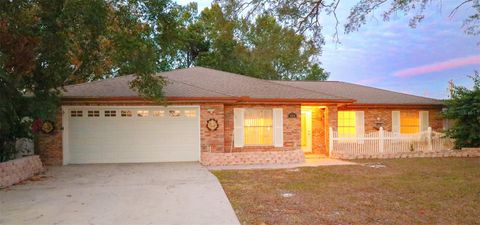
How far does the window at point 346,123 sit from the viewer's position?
58.7ft

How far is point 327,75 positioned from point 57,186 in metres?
38.1

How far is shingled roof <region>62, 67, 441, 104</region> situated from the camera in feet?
46.5

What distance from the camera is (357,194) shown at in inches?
319

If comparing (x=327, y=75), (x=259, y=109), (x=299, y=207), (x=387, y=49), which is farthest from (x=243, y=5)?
(x=327, y=75)

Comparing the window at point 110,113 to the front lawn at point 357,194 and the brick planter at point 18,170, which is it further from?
the front lawn at point 357,194

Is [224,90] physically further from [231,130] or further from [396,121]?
[396,121]

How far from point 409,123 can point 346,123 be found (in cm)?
298

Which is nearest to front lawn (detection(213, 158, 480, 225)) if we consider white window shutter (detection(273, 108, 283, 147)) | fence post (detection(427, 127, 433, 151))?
white window shutter (detection(273, 108, 283, 147))

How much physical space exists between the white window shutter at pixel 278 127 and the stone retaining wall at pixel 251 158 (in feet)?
3.96

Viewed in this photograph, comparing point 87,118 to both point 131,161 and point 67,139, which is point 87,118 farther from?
point 131,161

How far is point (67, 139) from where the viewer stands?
45.2ft

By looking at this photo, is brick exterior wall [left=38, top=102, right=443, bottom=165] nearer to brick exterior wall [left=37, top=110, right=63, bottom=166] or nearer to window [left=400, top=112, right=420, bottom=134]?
brick exterior wall [left=37, top=110, right=63, bottom=166]

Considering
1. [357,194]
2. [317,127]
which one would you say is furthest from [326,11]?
[317,127]

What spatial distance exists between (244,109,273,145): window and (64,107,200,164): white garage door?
83.6 inches
